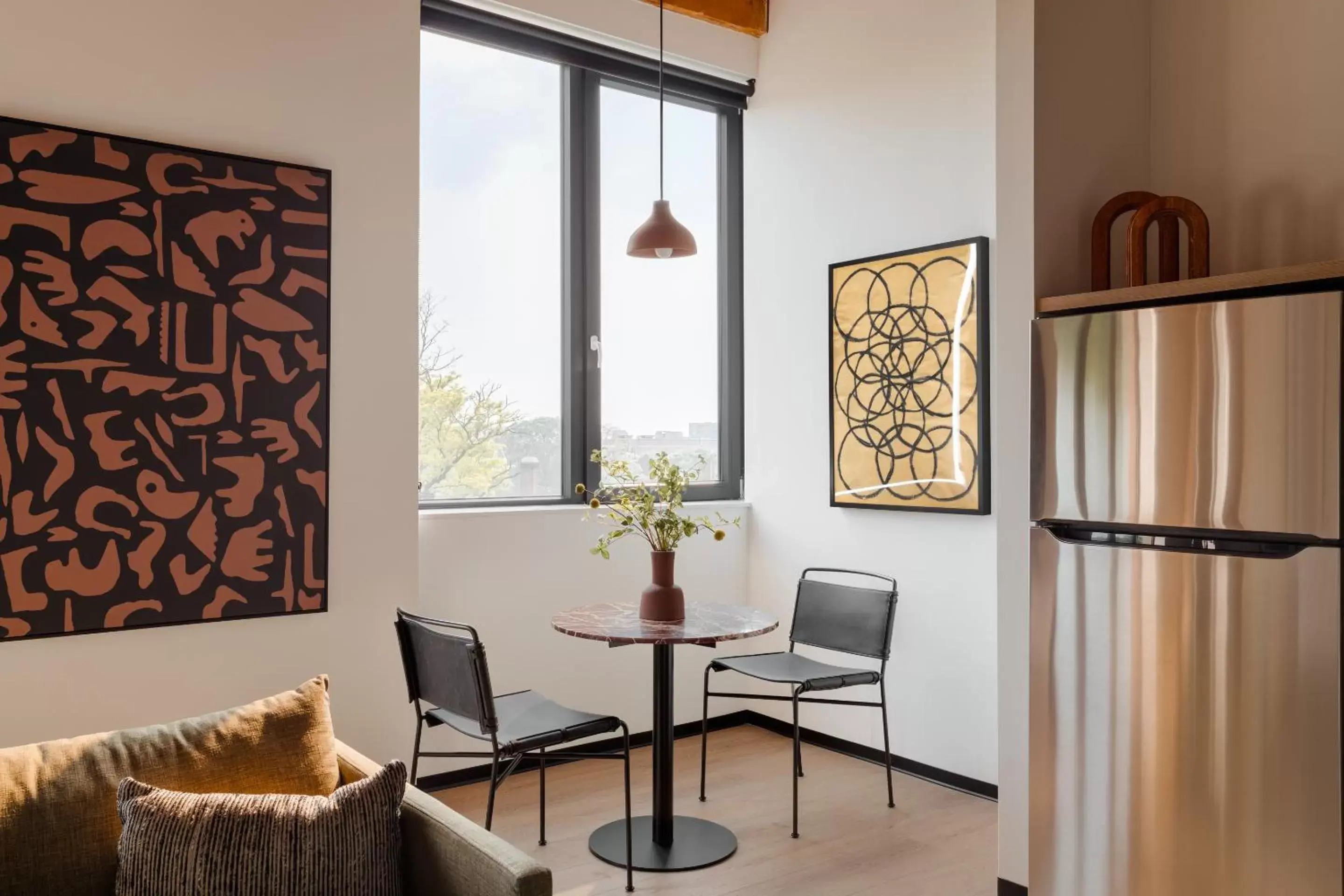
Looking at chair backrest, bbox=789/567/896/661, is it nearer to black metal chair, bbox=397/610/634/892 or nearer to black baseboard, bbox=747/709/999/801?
black baseboard, bbox=747/709/999/801

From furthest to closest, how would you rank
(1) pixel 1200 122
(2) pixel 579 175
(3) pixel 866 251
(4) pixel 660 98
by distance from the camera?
(2) pixel 579 175 < (3) pixel 866 251 < (4) pixel 660 98 < (1) pixel 1200 122

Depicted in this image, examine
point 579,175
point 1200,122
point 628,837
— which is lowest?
point 628,837

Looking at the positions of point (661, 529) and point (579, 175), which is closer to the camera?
point (661, 529)

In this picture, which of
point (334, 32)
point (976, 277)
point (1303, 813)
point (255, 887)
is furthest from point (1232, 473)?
point (334, 32)

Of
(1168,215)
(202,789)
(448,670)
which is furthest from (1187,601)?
(202,789)

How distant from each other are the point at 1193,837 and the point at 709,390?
9.33ft

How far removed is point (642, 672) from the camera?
163 inches

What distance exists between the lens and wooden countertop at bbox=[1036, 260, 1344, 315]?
6.88ft

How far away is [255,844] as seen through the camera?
5.21 feet

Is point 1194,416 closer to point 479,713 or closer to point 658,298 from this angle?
point 479,713

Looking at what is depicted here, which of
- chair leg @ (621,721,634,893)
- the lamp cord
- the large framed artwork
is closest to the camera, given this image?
chair leg @ (621,721,634,893)

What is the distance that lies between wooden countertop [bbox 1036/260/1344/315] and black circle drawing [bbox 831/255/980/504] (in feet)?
3.23

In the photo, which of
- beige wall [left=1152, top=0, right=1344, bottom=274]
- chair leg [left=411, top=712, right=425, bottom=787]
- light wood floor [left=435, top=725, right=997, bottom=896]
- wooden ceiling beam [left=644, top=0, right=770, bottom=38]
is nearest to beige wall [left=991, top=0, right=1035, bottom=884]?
light wood floor [left=435, top=725, right=997, bottom=896]

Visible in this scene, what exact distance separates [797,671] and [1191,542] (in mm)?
1572
